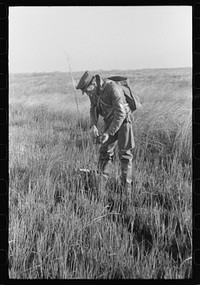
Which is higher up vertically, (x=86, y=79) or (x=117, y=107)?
(x=86, y=79)

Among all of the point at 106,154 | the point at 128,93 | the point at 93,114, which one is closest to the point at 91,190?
the point at 106,154

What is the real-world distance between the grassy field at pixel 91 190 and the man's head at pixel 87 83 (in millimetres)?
36

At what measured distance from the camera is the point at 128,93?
179cm

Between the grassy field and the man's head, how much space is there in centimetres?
4

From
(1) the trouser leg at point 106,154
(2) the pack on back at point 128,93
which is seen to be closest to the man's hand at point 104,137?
(1) the trouser leg at point 106,154

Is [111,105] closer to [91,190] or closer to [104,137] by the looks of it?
[104,137]

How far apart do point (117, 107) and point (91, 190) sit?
40 centimetres

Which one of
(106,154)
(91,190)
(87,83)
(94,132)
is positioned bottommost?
(91,190)

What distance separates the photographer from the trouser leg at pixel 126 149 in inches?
70.7

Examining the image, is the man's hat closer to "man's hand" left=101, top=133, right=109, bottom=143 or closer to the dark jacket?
the dark jacket

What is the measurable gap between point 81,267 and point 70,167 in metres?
0.45

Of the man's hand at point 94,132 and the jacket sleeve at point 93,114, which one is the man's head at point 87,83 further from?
the man's hand at point 94,132

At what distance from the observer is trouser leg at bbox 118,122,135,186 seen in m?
1.80

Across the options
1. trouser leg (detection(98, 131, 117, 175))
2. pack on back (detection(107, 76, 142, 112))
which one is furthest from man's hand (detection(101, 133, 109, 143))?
pack on back (detection(107, 76, 142, 112))
